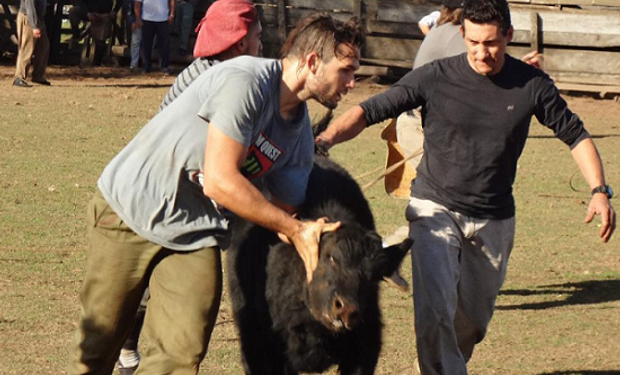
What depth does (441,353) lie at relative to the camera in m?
5.33

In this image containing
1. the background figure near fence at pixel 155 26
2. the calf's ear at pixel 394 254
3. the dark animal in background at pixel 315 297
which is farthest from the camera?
the background figure near fence at pixel 155 26

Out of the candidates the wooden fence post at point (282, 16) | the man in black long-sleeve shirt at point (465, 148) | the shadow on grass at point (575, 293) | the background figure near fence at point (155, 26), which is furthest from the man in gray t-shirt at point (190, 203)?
the wooden fence post at point (282, 16)

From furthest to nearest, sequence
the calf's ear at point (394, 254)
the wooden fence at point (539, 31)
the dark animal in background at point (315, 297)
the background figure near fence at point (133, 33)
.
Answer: the background figure near fence at point (133, 33)
the wooden fence at point (539, 31)
the calf's ear at point (394, 254)
the dark animal in background at point (315, 297)

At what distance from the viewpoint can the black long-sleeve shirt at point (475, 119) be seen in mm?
5379

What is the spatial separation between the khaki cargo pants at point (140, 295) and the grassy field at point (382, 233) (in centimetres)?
153

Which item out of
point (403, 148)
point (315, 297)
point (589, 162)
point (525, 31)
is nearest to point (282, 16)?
point (525, 31)

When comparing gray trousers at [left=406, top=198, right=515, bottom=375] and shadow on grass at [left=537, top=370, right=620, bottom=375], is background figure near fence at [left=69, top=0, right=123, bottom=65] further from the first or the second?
gray trousers at [left=406, top=198, right=515, bottom=375]

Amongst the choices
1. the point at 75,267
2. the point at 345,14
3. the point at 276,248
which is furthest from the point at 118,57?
the point at 276,248

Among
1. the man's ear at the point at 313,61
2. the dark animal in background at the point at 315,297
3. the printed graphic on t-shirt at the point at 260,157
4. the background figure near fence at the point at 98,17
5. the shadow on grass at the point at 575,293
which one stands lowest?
the background figure near fence at the point at 98,17

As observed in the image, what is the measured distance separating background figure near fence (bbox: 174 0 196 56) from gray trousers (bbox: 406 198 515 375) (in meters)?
18.1

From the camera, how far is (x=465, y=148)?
5430 mm

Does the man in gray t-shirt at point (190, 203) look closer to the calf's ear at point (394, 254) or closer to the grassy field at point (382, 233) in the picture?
the calf's ear at point (394, 254)

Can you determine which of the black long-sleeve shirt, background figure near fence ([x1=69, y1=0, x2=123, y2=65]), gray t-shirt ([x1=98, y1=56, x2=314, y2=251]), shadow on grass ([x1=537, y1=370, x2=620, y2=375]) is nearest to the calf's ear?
the black long-sleeve shirt

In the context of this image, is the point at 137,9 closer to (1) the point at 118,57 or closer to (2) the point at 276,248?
(1) the point at 118,57
